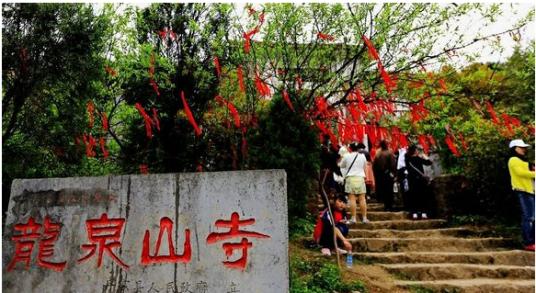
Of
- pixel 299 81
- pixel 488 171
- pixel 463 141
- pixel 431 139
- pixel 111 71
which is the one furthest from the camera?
pixel 431 139

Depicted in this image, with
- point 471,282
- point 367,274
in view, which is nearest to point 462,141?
point 471,282

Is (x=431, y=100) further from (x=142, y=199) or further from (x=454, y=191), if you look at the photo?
(x=142, y=199)

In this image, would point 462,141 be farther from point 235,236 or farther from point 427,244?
point 235,236

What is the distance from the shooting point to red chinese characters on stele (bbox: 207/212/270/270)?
140 inches

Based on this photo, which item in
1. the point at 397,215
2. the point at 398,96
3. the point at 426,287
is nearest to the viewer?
the point at 426,287

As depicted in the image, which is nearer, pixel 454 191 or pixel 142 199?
pixel 142 199

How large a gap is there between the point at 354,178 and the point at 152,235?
5200 millimetres

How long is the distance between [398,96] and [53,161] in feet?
20.4

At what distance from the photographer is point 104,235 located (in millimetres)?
3664

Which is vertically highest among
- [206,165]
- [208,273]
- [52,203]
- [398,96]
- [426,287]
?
[398,96]

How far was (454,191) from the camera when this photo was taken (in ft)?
29.3

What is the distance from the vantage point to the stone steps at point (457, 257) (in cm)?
676

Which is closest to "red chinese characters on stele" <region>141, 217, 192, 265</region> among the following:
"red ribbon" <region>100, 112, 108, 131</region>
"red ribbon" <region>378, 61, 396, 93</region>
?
"red ribbon" <region>100, 112, 108, 131</region>

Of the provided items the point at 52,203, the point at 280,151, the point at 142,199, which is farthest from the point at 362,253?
the point at 52,203
